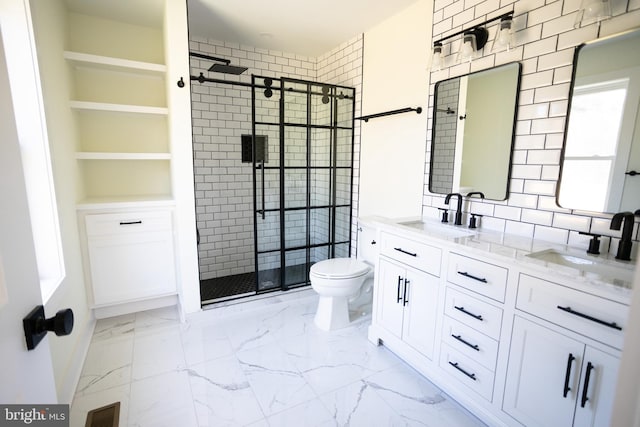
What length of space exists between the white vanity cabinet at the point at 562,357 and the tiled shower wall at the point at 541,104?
507 mm

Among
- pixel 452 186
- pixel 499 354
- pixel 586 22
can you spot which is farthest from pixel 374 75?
pixel 499 354

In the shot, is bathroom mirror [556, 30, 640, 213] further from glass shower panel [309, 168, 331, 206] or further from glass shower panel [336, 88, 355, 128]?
glass shower panel [309, 168, 331, 206]

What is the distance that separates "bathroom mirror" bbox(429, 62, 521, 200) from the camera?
6.30 feet

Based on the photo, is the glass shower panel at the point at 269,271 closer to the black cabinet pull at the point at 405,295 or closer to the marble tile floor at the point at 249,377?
the marble tile floor at the point at 249,377

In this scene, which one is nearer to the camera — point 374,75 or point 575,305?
point 575,305

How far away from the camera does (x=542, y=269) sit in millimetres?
1343

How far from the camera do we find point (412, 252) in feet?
6.59

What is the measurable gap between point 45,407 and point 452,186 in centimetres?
231

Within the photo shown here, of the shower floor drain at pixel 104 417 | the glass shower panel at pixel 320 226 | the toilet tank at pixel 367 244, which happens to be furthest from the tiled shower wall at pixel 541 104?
the shower floor drain at pixel 104 417

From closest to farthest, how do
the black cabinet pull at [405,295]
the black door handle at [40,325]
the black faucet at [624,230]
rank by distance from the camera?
the black door handle at [40,325], the black faucet at [624,230], the black cabinet pull at [405,295]

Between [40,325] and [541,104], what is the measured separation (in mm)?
2271

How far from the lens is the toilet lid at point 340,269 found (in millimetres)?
2490

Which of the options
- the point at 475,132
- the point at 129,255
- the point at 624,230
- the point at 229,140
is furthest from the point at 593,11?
the point at 129,255

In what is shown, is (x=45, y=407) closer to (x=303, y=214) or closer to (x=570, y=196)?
(x=570, y=196)
